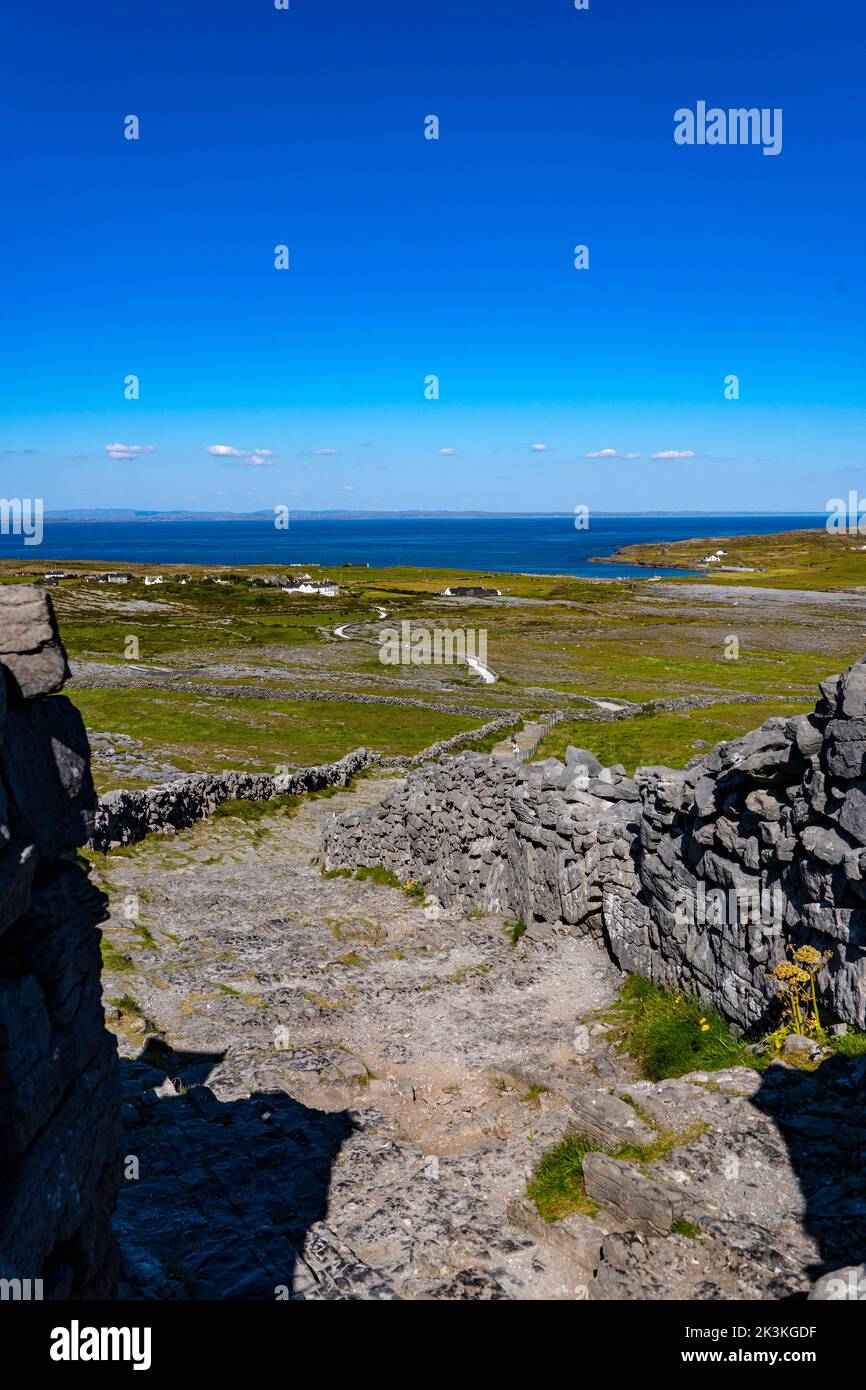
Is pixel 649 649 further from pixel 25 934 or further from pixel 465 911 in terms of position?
pixel 25 934

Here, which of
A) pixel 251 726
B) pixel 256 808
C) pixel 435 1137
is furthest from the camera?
pixel 251 726

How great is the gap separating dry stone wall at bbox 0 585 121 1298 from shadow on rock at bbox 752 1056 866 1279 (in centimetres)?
648

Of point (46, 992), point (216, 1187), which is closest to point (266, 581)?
point (216, 1187)

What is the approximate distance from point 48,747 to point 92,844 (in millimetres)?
20994

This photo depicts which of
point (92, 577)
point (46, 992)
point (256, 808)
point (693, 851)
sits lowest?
point (256, 808)

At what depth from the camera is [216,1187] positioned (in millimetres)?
9734

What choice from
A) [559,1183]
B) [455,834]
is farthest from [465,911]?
[559,1183]

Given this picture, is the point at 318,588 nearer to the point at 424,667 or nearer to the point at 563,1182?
the point at 424,667

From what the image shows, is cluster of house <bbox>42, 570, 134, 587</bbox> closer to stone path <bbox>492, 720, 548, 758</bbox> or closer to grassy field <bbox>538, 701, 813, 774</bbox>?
stone path <bbox>492, 720, 548, 758</bbox>

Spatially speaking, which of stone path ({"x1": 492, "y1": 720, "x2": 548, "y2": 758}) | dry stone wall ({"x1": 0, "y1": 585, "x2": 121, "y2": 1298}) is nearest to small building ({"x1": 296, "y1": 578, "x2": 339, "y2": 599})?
stone path ({"x1": 492, "y1": 720, "x2": 548, "y2": 758})

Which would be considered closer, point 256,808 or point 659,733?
point 256,808

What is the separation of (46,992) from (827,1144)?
322 inches

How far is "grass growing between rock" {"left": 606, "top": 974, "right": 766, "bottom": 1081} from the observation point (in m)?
12.0

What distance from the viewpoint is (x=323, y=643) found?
93500 mm
